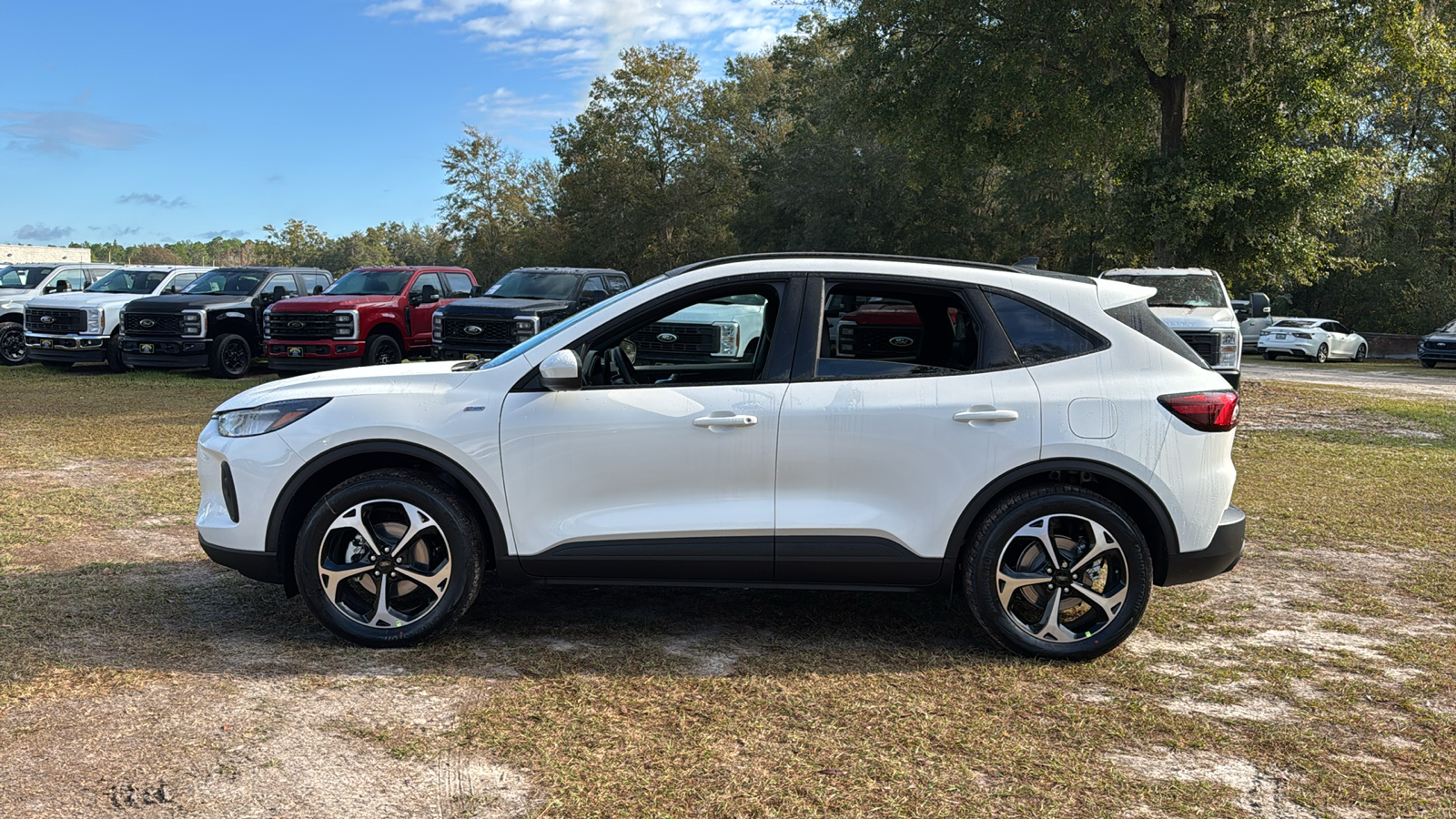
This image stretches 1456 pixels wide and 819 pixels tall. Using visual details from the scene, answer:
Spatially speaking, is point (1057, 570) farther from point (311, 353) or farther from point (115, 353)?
point (115, 353)

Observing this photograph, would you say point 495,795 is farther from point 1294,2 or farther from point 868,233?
point 868,233

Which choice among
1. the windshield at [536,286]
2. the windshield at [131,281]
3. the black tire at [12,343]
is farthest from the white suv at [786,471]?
the black tire at [12,343]

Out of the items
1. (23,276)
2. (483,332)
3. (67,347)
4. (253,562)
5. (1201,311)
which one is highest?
(23,276)

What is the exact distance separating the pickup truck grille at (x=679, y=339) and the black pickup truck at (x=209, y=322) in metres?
15.8

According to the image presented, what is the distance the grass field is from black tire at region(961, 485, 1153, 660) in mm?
138

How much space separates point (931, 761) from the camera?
368 centimetres

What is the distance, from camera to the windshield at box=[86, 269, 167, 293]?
2125 centimetres

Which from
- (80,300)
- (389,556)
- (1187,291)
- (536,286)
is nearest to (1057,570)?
(389,556)

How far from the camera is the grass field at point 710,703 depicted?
3.43 meters

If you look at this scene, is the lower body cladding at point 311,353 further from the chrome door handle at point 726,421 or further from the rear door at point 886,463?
the rear door at point 886,463

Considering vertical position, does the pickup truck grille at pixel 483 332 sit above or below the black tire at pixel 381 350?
above

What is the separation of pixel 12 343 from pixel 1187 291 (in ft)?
71.2

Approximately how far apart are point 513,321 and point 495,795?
1372cm

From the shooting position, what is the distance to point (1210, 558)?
15.7 ft
